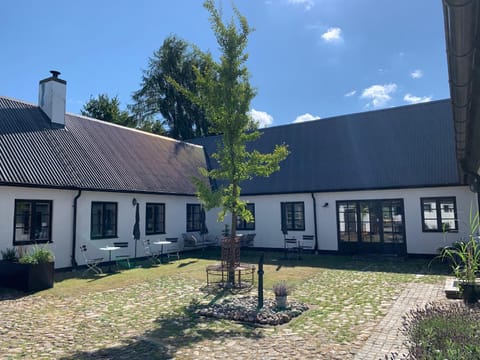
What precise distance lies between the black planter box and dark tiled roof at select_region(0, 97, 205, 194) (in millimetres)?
2509

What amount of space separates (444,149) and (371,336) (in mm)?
12056

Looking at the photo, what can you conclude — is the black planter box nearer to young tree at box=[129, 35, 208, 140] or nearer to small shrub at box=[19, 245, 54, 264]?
small shrub at box=[19, 245, 54, 264]

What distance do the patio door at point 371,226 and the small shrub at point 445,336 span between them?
10595mm

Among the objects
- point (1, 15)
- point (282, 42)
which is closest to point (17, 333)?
point (1, 15)

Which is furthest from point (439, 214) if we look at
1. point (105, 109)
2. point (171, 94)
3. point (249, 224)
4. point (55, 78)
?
point (171, 94)

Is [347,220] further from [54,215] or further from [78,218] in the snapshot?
[54,215]

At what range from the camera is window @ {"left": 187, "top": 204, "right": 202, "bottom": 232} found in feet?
58.7

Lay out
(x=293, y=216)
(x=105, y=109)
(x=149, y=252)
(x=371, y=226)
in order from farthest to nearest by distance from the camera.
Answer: (x=105, y=109)
(x=293, y=216)
(x=149, y=252)
(x=371, y=226)

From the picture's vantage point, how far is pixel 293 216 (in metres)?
17.0

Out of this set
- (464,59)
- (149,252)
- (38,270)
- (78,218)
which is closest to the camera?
(464,59)

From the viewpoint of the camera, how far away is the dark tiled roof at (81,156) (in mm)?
11492

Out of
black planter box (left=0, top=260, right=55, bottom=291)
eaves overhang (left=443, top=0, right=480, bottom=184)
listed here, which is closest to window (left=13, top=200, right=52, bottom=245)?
black planter box (left=0, top=260, right=55, bottom=291)

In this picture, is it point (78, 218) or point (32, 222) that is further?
point (78, 218)

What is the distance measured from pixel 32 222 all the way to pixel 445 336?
38.0 feet
